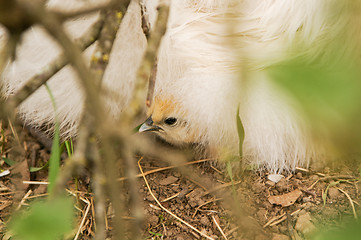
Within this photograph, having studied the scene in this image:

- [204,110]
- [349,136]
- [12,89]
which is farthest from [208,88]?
[349,136]

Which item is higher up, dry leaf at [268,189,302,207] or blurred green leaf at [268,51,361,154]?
blurred green leaf at [268,51,361,154]

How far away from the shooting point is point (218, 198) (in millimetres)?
1353

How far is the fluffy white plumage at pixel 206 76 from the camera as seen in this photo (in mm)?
1280

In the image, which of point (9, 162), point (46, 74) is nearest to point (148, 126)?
point (9, 162)

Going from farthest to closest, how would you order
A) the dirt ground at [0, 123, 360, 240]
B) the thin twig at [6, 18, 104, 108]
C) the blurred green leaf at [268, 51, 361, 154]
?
1. the dirt ground at [0, 123, 360, 240]
2. the thin twig at [6, 18, 104, 108]
3. the blurred green leaf at [268, 51, 361, 154]

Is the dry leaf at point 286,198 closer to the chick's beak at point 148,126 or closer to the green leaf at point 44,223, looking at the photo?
the chick's beak at point 148,126

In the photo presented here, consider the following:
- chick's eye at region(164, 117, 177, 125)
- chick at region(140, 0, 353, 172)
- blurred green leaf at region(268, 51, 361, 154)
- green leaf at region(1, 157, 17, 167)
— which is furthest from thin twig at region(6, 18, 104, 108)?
green leaf at region(1, 157, 17, 167)

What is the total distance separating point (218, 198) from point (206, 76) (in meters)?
0.43

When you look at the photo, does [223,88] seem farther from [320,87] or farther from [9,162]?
[320,87]

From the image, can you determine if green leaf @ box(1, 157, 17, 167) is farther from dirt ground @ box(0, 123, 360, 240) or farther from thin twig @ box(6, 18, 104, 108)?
thin twig @ box(6, 18, 104, 108)

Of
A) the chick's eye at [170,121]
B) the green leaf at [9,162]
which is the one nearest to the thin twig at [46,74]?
the chick's eye at [170,121]

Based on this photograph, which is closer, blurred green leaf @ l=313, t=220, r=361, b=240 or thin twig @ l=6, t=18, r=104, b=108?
blurred green leaf @ l=313, t=220, r=361, b=240

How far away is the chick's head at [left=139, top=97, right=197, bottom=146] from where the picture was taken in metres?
1.43

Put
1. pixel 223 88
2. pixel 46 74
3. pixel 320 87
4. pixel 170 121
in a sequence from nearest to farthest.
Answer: pixel 320 87, pixel 46 74, pixel 223 88, pixel 170 121
